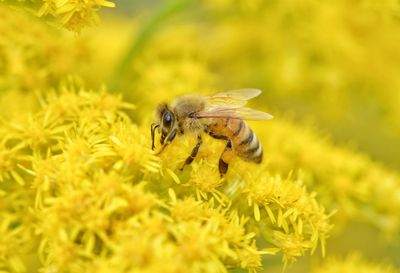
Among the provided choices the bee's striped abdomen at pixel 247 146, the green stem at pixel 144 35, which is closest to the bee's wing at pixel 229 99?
the bee's striped abdomen at pixel 247 146

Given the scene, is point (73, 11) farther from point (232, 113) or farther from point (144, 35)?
point (144, 35)

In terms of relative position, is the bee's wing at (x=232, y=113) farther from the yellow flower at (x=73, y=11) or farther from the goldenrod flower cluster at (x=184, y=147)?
the yellow flower at (x=73, y=11)

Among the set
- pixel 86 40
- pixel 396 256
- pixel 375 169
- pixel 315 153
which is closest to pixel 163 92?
pixel 86 40

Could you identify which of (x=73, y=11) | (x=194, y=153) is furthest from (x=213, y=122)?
(x=73, y=11)

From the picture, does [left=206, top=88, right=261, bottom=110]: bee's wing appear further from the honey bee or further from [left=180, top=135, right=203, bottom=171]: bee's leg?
[left=180, top=135, right=203, bottom=171]: bee's leg

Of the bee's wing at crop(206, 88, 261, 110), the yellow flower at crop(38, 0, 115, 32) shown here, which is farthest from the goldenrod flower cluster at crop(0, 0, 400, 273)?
the bee's wing at crop(206, 88, 261, 110)

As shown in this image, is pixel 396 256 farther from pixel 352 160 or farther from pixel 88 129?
pixel 88 129
